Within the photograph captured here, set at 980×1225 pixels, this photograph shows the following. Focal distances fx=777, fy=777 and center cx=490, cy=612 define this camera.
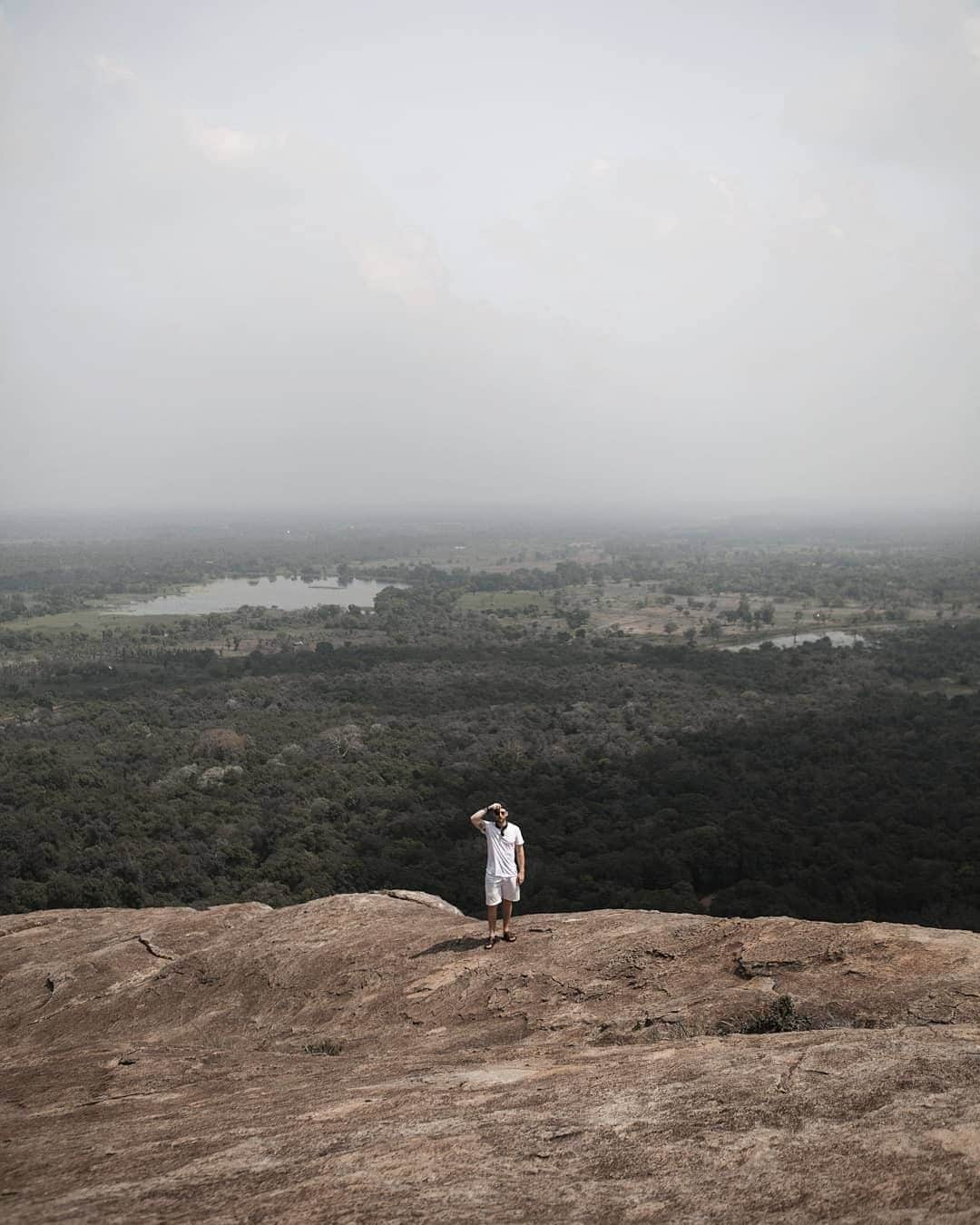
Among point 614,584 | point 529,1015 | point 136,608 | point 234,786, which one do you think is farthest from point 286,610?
point 529,1015

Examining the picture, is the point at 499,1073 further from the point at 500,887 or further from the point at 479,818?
the point at 479,818

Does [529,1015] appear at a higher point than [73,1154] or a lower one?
lower

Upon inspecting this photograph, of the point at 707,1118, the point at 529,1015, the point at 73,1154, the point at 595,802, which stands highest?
the point at 707,1118

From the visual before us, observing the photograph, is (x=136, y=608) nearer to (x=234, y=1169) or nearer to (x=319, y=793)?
(x=319, y=793)

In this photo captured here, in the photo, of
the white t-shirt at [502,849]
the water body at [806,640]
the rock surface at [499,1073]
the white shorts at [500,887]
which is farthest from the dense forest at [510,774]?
the white t-shirt at [502,849]

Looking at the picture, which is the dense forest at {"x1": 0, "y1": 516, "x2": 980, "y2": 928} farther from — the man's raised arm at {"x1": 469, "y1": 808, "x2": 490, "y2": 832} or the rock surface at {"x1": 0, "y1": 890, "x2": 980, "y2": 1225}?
the man's raised arm at {"x1": 469, "y1": 808, "x2": 490, "y2": 832}

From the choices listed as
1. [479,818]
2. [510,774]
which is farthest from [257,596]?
[479,818]

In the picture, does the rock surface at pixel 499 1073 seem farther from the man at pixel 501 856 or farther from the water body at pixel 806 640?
the water body at pixel 806 640

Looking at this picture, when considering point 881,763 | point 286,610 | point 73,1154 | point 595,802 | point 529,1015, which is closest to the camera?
point 73,1154
